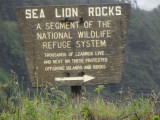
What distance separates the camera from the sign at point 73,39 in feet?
14.6

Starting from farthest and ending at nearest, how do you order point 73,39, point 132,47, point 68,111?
1. point 132,47
2. point 73,39
3. point 68,111

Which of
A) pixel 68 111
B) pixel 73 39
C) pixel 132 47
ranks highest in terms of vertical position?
pixel 132 47

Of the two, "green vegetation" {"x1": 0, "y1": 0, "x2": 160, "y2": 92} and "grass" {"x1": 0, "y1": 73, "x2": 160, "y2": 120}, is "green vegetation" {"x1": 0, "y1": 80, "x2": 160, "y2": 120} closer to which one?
"grass" {"x1": 0, "y1": 73, "x2": 160, "y2": 120}

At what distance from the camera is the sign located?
4.45m

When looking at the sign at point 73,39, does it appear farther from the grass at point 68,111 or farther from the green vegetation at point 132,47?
the green vegetation at point 132,47

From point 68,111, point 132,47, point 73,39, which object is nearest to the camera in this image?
point 68,111

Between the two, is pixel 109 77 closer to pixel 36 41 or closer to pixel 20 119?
pixel 36 41

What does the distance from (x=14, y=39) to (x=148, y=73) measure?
28869 millimetres

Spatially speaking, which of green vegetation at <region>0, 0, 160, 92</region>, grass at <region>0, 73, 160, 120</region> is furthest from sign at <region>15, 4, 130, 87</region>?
green vegetation at <region>0, 0, 160, 92</region>

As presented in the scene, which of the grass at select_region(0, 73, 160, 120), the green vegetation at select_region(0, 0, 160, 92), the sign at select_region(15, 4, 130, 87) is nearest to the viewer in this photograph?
the grass at select_region(0, 73, 160, 120)

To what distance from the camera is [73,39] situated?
14.6ft

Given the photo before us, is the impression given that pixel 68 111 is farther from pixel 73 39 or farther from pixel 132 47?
pixel 132 47

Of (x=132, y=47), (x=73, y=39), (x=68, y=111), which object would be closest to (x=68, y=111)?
(x=68, y=111)

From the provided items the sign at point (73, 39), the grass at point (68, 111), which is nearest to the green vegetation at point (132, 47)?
the sign at point (73, 39)
